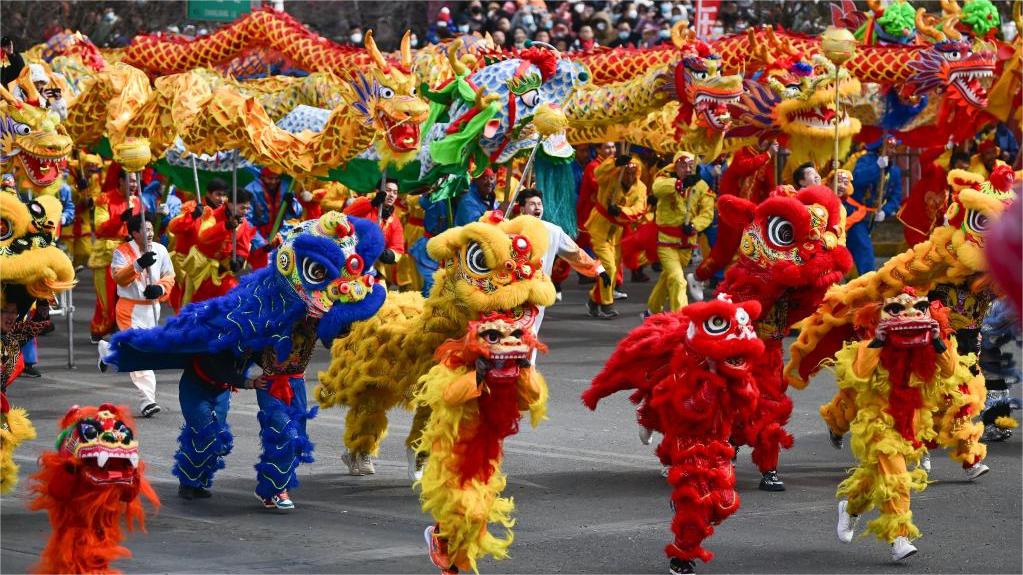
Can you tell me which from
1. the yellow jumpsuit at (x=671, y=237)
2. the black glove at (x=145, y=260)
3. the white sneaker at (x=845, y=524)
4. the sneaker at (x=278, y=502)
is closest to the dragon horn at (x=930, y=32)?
the yellow jumpsuit at (x=671, y=237)

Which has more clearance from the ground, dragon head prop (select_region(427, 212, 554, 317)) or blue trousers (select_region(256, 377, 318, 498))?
dragon head prop (select_region(427, 212, 554, 317))

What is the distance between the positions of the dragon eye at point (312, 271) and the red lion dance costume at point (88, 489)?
6.92 feet

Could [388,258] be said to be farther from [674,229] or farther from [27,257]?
[674,229]

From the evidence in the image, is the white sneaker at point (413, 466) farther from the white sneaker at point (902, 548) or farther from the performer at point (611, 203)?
the performer at point (611, 203)

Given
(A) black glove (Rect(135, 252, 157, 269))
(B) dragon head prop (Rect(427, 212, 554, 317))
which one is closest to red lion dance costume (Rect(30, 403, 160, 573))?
(B) dragon head prop (Rect(427, 212, 554, 317))

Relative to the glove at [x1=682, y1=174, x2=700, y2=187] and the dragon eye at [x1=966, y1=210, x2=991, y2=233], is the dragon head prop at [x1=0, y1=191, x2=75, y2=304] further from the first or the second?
the glove at [x1=682, y1=174, x2=700, y2=187]

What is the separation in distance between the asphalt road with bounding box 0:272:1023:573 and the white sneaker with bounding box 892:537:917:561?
64 mm

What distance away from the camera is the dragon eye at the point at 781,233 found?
8.82 meters

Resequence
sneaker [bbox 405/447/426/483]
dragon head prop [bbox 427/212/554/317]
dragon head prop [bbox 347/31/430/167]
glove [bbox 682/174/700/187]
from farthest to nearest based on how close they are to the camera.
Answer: glove [bbox 682/174/700/187]
dragon head prop [bbox 347/31/430/167]
sneaker [bbox 405/447/426/483]
dragon head prop [bbox 427/212/554/317]

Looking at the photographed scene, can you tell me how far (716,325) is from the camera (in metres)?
7.41

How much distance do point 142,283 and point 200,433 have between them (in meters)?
3.30

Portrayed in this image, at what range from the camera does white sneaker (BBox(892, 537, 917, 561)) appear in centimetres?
767

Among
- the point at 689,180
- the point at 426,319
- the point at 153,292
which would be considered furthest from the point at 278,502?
the point at 689,180

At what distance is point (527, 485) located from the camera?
945cm
